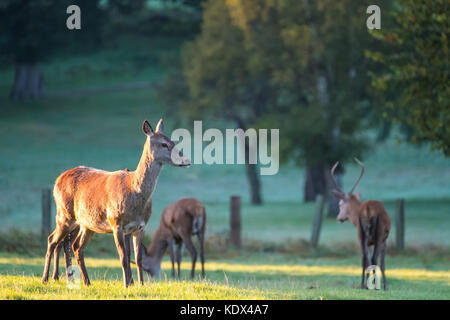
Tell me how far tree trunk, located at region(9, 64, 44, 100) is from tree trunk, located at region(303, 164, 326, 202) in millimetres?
30186

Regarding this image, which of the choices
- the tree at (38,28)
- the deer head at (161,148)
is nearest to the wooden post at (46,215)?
the deer head at (161,148)

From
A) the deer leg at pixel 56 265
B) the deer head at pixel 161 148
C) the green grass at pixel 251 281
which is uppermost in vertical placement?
the deer head at pixel 161 148

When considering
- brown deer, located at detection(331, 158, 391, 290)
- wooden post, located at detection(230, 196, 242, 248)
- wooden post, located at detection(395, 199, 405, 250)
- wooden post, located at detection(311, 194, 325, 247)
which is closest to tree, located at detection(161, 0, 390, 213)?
wooden post, located at detection(311, 194, 325, 247)

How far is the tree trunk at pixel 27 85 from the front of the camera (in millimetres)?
63559

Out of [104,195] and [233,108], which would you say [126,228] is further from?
[233,108]

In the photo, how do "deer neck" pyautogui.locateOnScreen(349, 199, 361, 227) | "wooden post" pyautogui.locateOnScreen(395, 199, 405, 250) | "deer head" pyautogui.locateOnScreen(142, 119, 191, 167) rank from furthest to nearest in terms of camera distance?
"wooden post" pyautogui.locateOnScreen(395, 199, 405, 250), "deer neck" pyautogui.locateOnScreen(349, 199, 361, 227), "deer head" pyautogui.locateOnScreen(142, 119, 191, 167)

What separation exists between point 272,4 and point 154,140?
22769 millimetres

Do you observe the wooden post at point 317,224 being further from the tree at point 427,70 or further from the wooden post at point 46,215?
the wooden post at point 46,215

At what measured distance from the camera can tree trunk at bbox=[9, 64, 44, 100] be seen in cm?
6356

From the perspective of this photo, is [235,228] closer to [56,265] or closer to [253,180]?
[56,265]

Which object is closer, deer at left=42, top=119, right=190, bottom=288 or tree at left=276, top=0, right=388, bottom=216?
deer at left=42, top=119, right=190, bottom=288

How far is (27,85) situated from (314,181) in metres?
34.1

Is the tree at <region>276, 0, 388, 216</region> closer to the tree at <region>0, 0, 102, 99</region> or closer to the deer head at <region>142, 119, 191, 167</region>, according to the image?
the deer head at <region>142, 119, 191, 167</region>

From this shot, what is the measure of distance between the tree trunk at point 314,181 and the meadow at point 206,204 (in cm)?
78
